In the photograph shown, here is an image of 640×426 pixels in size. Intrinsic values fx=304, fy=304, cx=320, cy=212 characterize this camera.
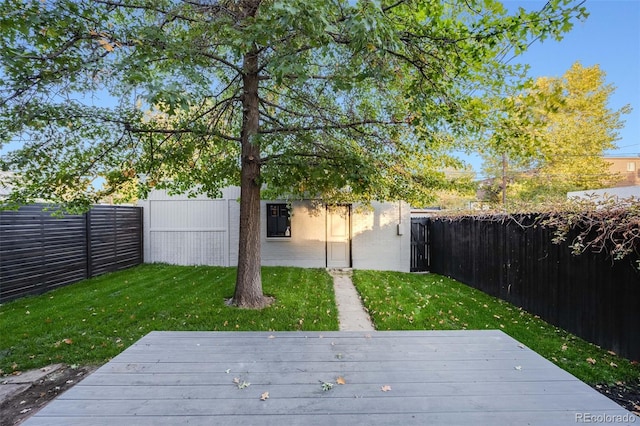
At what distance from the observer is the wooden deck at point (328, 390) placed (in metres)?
1.46

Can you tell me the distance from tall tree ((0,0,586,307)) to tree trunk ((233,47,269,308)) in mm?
19

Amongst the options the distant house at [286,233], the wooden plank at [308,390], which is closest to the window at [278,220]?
the distant house at [286,233]

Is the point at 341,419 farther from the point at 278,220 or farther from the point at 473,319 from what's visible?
the point at 278,220

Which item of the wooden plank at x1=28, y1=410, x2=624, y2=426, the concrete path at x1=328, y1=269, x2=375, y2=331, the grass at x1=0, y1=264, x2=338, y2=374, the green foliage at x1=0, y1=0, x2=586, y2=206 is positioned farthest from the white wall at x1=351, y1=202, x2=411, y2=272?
the wooden plank at x1=28, y1=410, x2=624, y2=426

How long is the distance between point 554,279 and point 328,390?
15.1ft

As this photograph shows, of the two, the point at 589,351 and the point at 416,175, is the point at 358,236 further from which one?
the point at 589,351

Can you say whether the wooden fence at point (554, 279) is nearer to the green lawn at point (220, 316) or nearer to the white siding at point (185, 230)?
the green lawn at point (220, 316)

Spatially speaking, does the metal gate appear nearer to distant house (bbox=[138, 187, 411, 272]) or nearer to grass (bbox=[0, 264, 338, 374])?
distant house (bbox=[138, 187, 411, 272])

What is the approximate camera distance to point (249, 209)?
16.8 ft

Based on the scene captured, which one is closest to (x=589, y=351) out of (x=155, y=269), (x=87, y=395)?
(x=87, y=395)

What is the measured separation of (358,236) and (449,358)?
7263mm

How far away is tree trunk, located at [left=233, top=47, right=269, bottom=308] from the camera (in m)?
4.99

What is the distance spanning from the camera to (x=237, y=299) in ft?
16.9

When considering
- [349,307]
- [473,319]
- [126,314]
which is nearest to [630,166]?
[473,319]
